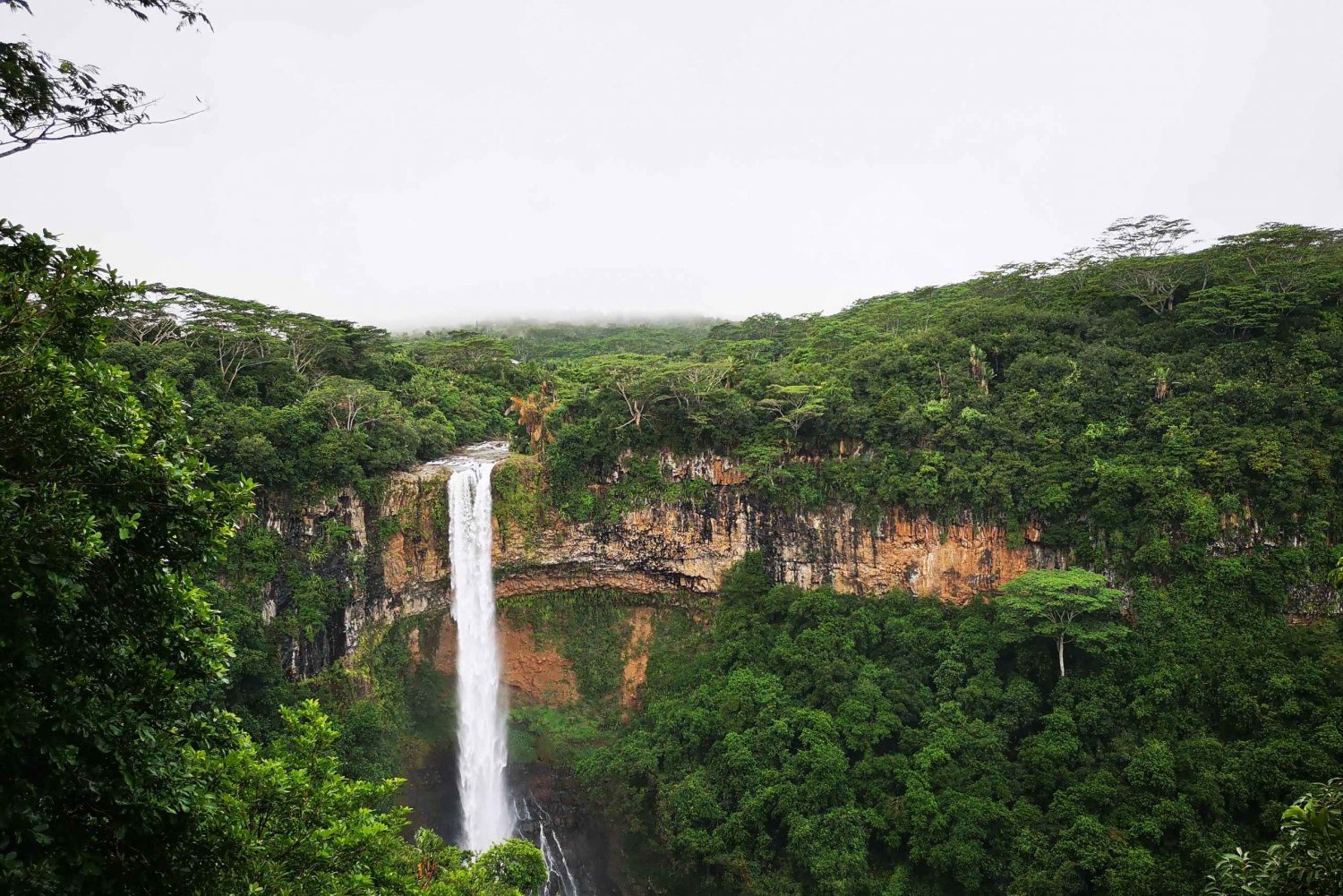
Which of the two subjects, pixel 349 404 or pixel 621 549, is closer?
pixel 349 404

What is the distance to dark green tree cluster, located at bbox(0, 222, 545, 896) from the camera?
391 centimetres

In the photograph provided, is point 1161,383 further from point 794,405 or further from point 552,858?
point 552,858

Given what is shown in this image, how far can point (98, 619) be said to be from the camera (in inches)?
182

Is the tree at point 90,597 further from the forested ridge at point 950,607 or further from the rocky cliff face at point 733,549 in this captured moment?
the rocky cliff face at point 733,549

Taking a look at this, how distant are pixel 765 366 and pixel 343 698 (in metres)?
18.1

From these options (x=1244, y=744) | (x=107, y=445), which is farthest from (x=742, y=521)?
(x=107, y=445)

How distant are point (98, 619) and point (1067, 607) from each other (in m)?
19.8

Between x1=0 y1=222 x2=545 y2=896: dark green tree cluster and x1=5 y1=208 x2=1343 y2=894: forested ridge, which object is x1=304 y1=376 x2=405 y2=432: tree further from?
x1=0 y1=222 x2=545 y2=896: dark green tree cluster

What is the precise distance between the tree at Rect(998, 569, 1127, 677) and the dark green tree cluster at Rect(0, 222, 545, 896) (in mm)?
17674

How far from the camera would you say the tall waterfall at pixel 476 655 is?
22.1 meters

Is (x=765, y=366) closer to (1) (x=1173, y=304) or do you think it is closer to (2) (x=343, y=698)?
(1) (x=1173, y=304)

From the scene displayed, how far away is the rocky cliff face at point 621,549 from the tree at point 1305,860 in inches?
642

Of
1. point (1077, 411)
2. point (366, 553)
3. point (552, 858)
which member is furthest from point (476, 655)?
point (1077, 411)

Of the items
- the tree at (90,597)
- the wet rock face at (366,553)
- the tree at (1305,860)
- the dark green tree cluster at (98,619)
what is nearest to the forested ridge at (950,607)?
the wet rock face at (366,553)
